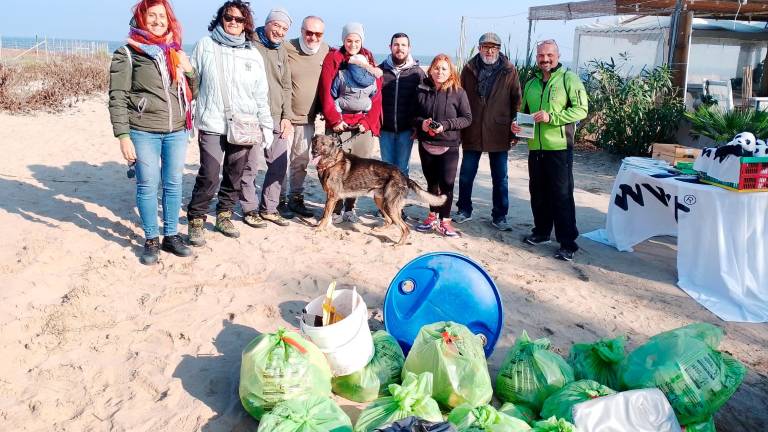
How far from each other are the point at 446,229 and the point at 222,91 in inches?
98.7

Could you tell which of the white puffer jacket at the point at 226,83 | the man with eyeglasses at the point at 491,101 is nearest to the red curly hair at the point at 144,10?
the white puffer jacket at the point at 226,83

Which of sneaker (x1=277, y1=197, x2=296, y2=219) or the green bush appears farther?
the green bush

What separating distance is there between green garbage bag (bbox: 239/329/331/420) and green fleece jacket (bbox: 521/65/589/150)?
10.3 ft

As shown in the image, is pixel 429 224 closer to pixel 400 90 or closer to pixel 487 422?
pixel 400 90

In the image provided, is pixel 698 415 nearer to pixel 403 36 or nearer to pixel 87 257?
pixel 403 36

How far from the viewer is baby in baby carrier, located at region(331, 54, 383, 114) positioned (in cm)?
534

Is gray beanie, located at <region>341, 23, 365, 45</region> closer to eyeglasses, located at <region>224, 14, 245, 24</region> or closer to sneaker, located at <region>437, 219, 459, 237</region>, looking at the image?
eyeglasses, located at <region>224, 14, 245, 24</region>

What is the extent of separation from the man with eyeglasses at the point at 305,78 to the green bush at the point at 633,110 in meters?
6.12

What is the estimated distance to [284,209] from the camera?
6188 millimetres

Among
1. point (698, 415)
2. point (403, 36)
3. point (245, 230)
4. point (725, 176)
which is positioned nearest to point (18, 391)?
point (245, 230)

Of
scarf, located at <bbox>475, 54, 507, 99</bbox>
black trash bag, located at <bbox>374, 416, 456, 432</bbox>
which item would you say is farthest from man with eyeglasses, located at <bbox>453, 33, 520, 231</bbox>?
black trash bag, located at <bbox>374, 416, 456, 432</bbox>

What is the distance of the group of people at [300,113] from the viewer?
4.30m

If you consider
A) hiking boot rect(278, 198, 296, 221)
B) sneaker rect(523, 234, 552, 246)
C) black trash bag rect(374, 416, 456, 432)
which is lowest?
sneaker rect(523, 234, 552, 246)

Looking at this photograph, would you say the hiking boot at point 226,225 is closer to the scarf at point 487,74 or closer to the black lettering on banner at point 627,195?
the scarf at point 487,74
